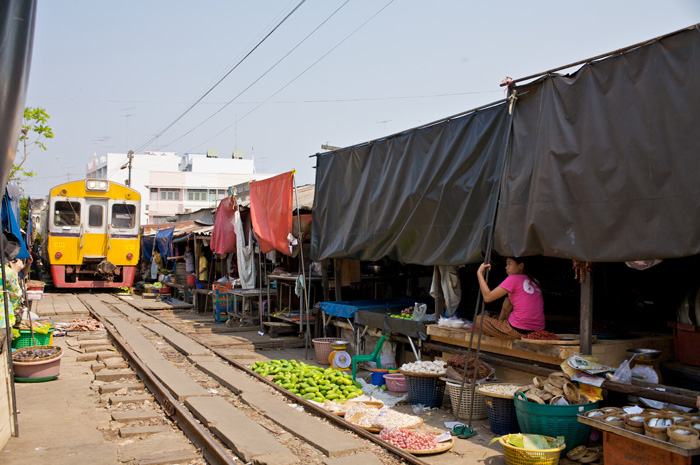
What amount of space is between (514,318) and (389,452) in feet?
7.94

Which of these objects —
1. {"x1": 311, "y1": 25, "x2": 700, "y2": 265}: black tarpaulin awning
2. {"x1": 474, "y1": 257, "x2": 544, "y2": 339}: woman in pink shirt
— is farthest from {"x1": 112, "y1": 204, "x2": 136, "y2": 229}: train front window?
{"x1": 474, "y1": 257, "x2": 544, "y2": 339}: woman in pink shirt

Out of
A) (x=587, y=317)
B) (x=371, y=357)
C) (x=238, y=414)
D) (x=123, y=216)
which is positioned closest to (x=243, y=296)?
(x=371, y=357)

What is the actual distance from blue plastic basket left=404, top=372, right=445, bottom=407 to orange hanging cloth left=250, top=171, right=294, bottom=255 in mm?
5400

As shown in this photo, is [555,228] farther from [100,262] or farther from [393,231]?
[100,262]

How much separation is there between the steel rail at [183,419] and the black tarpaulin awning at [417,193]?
378 cm

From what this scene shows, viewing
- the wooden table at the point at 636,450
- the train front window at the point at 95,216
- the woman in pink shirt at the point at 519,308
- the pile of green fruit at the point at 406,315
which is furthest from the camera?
the train front window at the point at 95,216

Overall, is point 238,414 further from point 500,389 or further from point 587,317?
point 587,317

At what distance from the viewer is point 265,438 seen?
5992 millimetres

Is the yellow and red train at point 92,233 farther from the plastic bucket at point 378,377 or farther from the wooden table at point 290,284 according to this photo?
the plastic bucket at point 378,377

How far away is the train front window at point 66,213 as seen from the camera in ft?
65.8

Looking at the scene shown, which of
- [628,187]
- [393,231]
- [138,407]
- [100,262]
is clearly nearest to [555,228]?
[628,187]

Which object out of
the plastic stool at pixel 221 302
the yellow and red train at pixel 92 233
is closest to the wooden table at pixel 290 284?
the plastic stool at pixel 221 302

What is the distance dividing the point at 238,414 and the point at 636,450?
175 inches

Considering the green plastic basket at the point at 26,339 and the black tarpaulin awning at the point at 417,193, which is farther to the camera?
the green plastic basket at the point at 26,339
